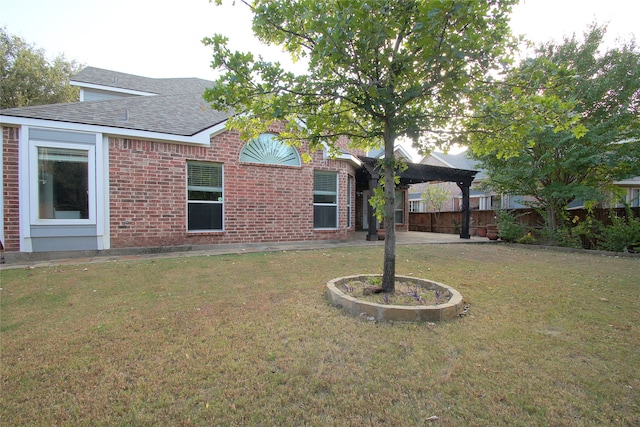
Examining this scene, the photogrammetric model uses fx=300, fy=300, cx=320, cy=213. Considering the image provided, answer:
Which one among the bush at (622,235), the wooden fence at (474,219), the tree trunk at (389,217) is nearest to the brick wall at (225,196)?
the tree trunk at (389,217)

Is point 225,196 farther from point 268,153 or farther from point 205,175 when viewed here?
point 268,153

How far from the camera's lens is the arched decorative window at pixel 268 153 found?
31.2ft

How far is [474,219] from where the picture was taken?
17609mm

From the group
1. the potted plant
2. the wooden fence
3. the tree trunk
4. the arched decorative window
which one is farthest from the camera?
the potted plant

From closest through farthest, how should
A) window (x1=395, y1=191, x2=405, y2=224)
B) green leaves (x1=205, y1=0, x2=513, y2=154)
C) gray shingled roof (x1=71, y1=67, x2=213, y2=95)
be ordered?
green leaves (x1=205, y1=0, x2=513, y2=154) → gray shingled roof (x1=71, y1=67, x2=213, y2=95) → window (x1=395, y1=191, x2=405, y2=224)

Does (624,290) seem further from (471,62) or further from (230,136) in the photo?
(230,136)

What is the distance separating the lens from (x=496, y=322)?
3.38 metres

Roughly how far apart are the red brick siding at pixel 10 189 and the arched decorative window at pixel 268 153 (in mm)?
5327

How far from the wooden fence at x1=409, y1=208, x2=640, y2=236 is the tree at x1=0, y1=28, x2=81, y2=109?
2640cm

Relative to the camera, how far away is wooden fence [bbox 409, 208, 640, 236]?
10.5 meters

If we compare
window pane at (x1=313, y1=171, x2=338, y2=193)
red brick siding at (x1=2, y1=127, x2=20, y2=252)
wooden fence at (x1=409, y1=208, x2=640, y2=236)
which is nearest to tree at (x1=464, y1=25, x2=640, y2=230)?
wooden fence at (x1=409, y1=208, x2=640, y2=236)

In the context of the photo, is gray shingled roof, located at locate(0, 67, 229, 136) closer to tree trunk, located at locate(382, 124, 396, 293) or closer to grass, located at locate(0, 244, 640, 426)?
grass, located at locate(0, 244, 640, 426)

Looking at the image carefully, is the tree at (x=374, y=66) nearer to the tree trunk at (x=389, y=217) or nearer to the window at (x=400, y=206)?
the tree trunk at (x=389, y=217)

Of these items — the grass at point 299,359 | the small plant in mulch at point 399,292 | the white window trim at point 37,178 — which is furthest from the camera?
the white window trim at point 37,178
